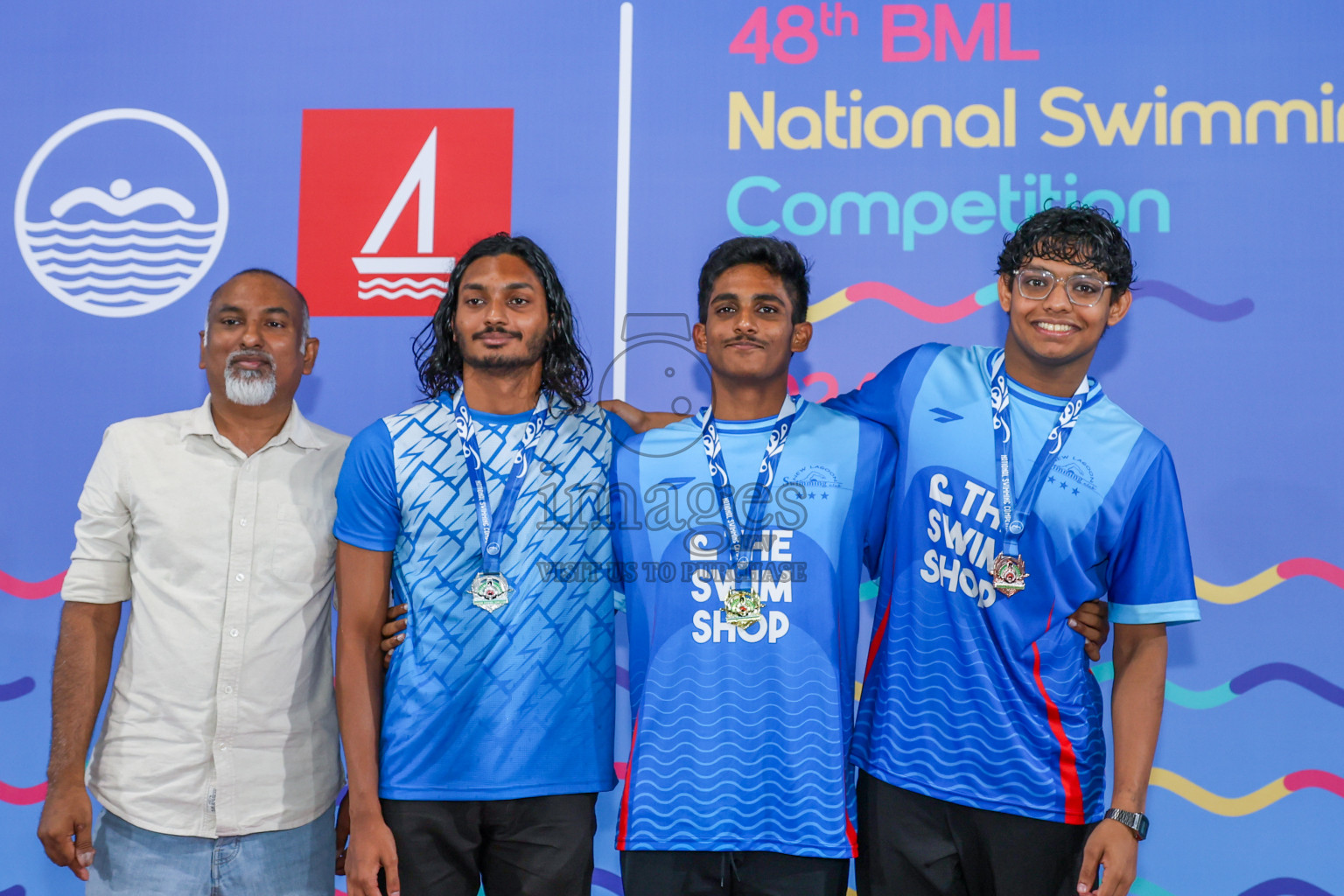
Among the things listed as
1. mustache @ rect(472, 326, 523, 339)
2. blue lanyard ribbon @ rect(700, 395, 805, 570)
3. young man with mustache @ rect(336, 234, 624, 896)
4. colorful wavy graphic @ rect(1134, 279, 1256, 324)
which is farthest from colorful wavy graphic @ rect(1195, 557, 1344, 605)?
mustache @ rect(472, 326, 523, 339)

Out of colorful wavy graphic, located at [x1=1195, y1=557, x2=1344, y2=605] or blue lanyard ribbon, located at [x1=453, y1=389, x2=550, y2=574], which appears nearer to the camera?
blue lanyard ribbon, located at [x1=453, y1=389, x2=550, y2=574]

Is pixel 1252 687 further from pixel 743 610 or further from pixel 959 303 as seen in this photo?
pixel 743 610

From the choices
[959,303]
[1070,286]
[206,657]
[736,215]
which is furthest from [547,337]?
[959,303]

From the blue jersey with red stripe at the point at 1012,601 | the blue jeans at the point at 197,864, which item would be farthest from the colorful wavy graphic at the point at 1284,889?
the blue jeans at the point at 197,864

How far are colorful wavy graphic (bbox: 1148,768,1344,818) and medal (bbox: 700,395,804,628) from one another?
1589mm

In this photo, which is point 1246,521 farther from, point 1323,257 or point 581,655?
point 581,655

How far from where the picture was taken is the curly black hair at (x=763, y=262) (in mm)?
2221

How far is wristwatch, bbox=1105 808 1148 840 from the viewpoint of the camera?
1984 mm

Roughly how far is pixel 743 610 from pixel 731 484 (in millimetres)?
268

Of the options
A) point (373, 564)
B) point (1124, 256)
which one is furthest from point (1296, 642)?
point (373, 564)

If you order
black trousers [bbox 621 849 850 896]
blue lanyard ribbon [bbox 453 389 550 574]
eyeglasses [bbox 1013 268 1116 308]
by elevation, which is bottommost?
black trousers [bbox 621 849 850 896]

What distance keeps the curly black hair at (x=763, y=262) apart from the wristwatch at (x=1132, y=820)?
1.22m

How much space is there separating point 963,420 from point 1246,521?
1275mm

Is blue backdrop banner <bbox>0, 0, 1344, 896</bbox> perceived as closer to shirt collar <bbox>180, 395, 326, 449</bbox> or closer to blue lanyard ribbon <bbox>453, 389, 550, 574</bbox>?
shirt collar <bbox>180, 395, 326, 449</bbox>
